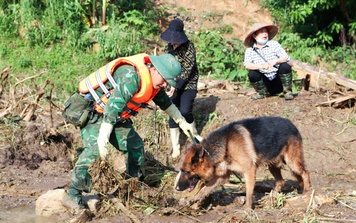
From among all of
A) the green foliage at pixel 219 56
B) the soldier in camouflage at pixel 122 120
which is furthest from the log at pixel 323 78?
the soldier in camouflage at pixel 122 120

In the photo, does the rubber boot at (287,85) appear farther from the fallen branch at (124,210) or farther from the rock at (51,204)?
the rock at (51,204)

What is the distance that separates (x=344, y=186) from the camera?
25.0 feet

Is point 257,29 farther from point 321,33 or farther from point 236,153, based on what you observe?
point 321,33

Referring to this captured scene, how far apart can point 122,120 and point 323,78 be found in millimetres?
5004

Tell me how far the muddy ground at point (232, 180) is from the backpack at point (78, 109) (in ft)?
3.74

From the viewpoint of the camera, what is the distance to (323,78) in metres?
10.4

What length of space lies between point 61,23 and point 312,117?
659cm

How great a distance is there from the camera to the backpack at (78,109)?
6.62 metres

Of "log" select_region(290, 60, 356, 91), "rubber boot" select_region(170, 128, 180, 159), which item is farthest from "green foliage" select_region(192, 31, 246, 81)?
"rubber boot" select_region(170, 128, 180, 159)

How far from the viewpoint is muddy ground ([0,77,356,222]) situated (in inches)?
259

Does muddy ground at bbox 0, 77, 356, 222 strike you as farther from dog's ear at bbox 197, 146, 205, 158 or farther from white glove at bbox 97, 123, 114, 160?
white glove at bbox 97, 123, 114, 160

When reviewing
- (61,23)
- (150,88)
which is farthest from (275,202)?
(61,23)

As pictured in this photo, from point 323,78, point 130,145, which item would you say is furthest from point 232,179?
point 323,78

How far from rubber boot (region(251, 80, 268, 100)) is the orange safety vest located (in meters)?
3.33
